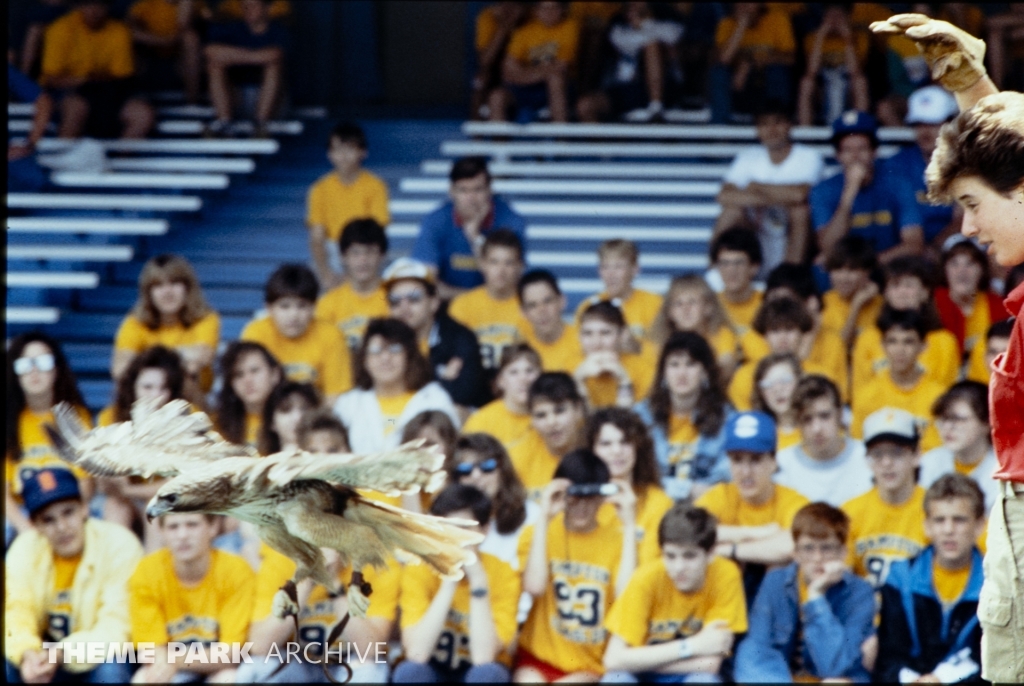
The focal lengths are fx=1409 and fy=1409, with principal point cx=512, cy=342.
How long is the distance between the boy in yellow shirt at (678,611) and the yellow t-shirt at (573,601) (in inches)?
3.8

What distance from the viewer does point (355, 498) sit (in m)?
3.04

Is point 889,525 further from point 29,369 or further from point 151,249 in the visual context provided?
point 151,249

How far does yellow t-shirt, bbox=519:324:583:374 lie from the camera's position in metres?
6.37

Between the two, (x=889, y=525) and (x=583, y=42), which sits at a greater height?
(x=583, y=42)

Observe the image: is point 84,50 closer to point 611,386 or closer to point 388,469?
point 611,386

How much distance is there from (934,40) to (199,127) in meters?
6.56

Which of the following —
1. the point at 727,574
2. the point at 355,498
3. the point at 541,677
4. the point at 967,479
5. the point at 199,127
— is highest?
the point at 199,127

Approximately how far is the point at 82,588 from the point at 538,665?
1.84 m

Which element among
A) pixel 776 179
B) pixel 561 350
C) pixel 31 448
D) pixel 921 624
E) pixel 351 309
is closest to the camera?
pixel 921 624

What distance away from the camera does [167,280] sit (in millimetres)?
6582

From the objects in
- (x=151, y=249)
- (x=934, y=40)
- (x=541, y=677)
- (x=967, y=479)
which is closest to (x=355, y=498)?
(x=934, y=40)

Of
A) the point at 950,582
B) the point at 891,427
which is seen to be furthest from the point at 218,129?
the point at 950,582

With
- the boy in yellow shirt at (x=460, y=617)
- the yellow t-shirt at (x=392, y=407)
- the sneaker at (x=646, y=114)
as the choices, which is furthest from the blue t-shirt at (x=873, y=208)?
the boy in yellow shirt at (x=460, y=617)

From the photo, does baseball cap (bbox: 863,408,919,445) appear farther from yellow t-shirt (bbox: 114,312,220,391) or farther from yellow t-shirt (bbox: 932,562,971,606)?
yellow t-shirt (bbox: 114,312,220,391)
